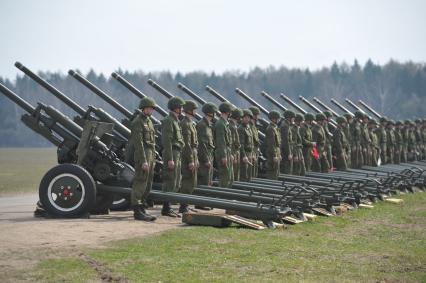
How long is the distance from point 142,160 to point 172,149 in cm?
108

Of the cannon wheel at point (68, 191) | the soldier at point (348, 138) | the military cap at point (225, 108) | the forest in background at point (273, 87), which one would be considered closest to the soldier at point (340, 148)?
the soldier at point (348, 138)

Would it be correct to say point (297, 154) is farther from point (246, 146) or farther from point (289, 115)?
point (246, 146)

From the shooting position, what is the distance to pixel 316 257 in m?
10.5

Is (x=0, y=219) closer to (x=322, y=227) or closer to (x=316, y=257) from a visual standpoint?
(x=322, y=227)

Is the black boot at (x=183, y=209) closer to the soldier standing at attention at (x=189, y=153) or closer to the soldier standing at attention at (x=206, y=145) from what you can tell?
the soldier standing at attention at (x=189, y=153)

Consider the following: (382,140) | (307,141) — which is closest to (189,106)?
(307,141)

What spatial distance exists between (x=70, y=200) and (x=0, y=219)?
1.35 meters

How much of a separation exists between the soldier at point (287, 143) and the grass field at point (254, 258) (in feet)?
23.2

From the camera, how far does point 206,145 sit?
16297 millimetres

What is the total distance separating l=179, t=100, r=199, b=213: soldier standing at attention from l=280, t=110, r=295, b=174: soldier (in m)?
5.49

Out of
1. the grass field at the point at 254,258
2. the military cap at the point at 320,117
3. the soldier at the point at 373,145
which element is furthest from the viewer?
the soldier at the point at 373,145

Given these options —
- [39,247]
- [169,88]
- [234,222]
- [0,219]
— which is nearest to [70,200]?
[0,219]

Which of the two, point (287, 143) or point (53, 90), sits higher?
point (53, 90)

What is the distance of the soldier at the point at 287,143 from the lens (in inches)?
816
